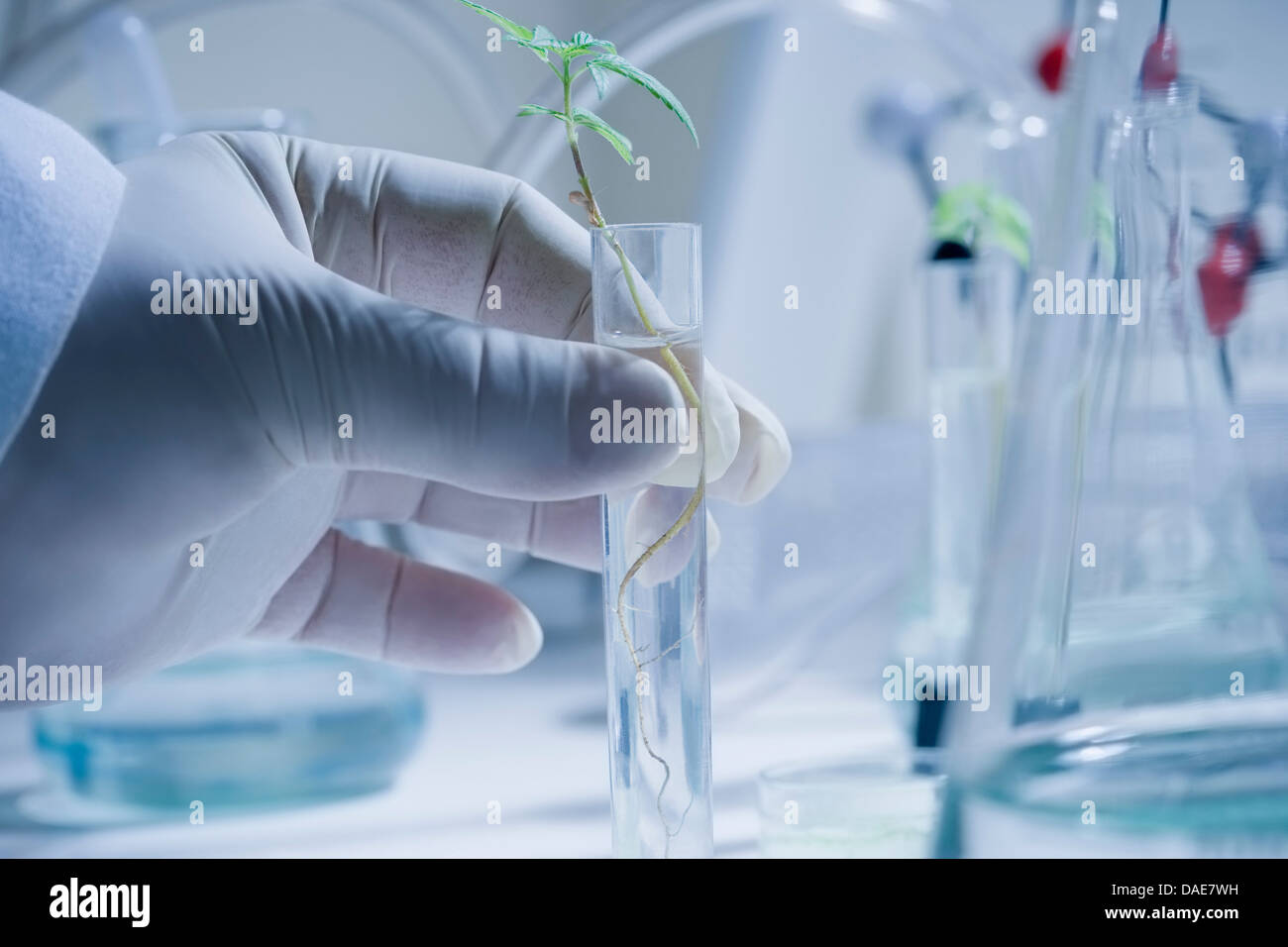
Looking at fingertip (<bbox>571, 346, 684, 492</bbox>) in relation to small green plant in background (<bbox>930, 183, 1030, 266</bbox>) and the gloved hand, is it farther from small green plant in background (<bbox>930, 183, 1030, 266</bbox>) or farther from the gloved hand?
small green plant in background (<bbox>930, 183, 1030, 266</bbox>)

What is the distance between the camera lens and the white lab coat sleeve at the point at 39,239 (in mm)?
374

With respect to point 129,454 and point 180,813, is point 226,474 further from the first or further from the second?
point 180,813

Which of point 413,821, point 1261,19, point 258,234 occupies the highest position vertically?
point 1261,19

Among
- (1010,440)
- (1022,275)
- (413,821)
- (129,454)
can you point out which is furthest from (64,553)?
(1022,275)

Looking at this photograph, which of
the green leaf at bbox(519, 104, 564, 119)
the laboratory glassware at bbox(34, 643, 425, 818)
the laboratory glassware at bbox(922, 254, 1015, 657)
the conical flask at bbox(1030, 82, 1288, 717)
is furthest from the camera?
the laboratory glassware at bbox(922, 254, 1015, 657)

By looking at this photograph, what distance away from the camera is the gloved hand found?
374mm

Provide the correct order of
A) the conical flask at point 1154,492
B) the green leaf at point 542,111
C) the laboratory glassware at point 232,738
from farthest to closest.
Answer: the laboratory glassware at point 232,738
the conical flask at point 1154,492
the green leaf at point 542,111

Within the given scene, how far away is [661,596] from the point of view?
0.38m

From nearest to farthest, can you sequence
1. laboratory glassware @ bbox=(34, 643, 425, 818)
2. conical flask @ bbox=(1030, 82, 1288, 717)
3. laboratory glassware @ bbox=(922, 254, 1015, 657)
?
1. conical flask @ bbox=(1030, 82, 1288, 717)
2. laboratory glassware @ bbox=(34, 643, 425, 818)
3. laboratory glassware @ bbox=(922, 254, 1015, 657)

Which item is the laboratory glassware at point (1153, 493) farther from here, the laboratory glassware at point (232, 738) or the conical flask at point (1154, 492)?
the laboratory glassware at point (232, 738)

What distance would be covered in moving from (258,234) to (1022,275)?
469 mm

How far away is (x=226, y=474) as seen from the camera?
0.39 metres

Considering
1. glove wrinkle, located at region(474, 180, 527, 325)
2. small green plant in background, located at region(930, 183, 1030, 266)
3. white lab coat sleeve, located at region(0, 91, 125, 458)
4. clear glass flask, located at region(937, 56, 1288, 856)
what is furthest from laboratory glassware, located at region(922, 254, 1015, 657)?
white lab coat sleeve, located at region(0, 91, 125, 458)

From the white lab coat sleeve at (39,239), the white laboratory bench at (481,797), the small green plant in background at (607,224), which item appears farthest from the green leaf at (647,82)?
the white laboratory bench at (481,797)
